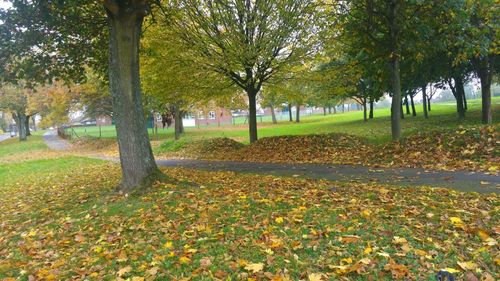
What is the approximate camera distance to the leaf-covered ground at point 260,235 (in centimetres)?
411

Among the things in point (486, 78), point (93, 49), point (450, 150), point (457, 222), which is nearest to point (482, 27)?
point (450, 150)

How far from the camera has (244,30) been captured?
14.7 metres

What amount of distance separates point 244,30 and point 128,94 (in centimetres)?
792

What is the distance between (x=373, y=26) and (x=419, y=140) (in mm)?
4381

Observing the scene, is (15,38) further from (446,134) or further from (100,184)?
(446,134)

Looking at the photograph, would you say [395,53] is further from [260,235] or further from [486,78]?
[260,235]

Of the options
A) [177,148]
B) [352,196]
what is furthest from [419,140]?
[177,148]

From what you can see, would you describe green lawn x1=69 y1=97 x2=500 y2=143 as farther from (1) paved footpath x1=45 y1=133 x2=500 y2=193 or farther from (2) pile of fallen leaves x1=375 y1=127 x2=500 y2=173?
(1) paved footpath x1=45 y1=133 x2=500 y2=193

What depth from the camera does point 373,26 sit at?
12.8 m

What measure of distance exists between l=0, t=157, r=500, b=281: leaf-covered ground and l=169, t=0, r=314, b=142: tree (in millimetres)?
7672

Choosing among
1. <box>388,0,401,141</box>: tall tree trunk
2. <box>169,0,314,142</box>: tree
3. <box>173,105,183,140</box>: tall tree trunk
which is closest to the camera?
<box>388,0,401,141</box>: tall tree trunk

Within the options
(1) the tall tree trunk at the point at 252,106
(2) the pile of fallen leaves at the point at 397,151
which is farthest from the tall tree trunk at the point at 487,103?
(1) the tall tree trunk at the point at 252,106

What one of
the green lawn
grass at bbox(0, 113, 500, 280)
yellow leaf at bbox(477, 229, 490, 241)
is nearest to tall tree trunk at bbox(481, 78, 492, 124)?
the green lawn

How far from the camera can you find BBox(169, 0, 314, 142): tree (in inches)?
550
